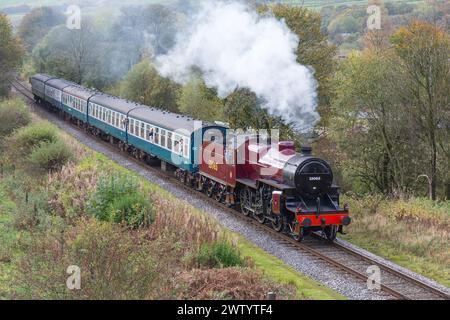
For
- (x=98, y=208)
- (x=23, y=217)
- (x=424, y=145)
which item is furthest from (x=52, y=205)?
(x=424, y=145)

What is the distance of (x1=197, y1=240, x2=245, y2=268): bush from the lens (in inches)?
532

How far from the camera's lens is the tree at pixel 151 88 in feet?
161

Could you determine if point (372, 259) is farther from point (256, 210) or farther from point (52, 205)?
point (52, 205)

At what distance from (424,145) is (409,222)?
29.0ft

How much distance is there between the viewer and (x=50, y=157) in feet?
81.8

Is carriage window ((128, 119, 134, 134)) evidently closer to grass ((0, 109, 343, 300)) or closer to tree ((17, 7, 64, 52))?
grass ((0, 109, 343, 300))

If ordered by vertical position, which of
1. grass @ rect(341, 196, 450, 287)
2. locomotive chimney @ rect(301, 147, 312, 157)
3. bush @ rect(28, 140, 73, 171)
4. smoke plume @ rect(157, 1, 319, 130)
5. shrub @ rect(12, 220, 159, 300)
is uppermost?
smoke plume @ rect(157, 1, 319, 130)

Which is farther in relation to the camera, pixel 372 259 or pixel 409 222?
pixel 409 222

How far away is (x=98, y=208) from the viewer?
668 inches

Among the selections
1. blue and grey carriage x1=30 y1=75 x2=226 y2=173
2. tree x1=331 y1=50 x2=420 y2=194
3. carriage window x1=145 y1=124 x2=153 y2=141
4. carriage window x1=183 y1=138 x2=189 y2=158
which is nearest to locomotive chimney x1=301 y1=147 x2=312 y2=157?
blue and grey carriage x1=30 y1=75 x2=226 y2=173

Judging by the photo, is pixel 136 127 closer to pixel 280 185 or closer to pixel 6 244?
pixel 280 185

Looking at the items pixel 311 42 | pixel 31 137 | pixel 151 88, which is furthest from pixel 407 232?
pixel 151 88

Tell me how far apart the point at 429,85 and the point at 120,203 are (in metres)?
15.7

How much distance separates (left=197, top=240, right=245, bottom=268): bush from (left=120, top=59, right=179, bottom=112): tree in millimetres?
35738
